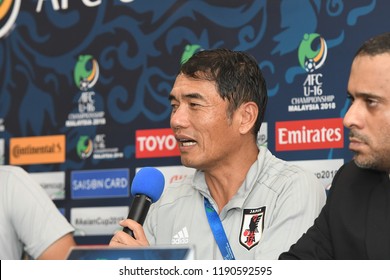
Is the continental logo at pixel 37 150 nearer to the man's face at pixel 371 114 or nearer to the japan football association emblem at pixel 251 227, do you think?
the japan football association emblem at pixel 251 227

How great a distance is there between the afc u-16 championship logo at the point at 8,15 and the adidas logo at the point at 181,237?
170cm

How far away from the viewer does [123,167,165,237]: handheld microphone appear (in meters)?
1.96

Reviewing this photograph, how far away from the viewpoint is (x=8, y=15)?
3725mm

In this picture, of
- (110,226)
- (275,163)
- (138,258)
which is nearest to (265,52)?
(275,163)

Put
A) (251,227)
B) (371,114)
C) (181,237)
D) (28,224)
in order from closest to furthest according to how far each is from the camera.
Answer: (371,114)
(251,227)
(181,237)
(28,224)

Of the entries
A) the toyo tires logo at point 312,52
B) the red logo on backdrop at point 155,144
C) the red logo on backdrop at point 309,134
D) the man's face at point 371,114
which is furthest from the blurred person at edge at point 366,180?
the red logo on backdrop at point 155,144

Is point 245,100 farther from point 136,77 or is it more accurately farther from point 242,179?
point 136,77

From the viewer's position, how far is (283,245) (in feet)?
7.61

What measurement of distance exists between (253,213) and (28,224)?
2.97 feet

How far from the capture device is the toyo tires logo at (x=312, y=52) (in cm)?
290

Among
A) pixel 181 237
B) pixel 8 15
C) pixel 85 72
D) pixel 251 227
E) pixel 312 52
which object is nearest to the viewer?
pixel 251 227

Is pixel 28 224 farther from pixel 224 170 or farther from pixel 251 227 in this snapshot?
pixel 251 227

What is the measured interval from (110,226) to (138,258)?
82.4 inches

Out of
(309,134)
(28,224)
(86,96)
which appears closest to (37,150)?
(86,96)
